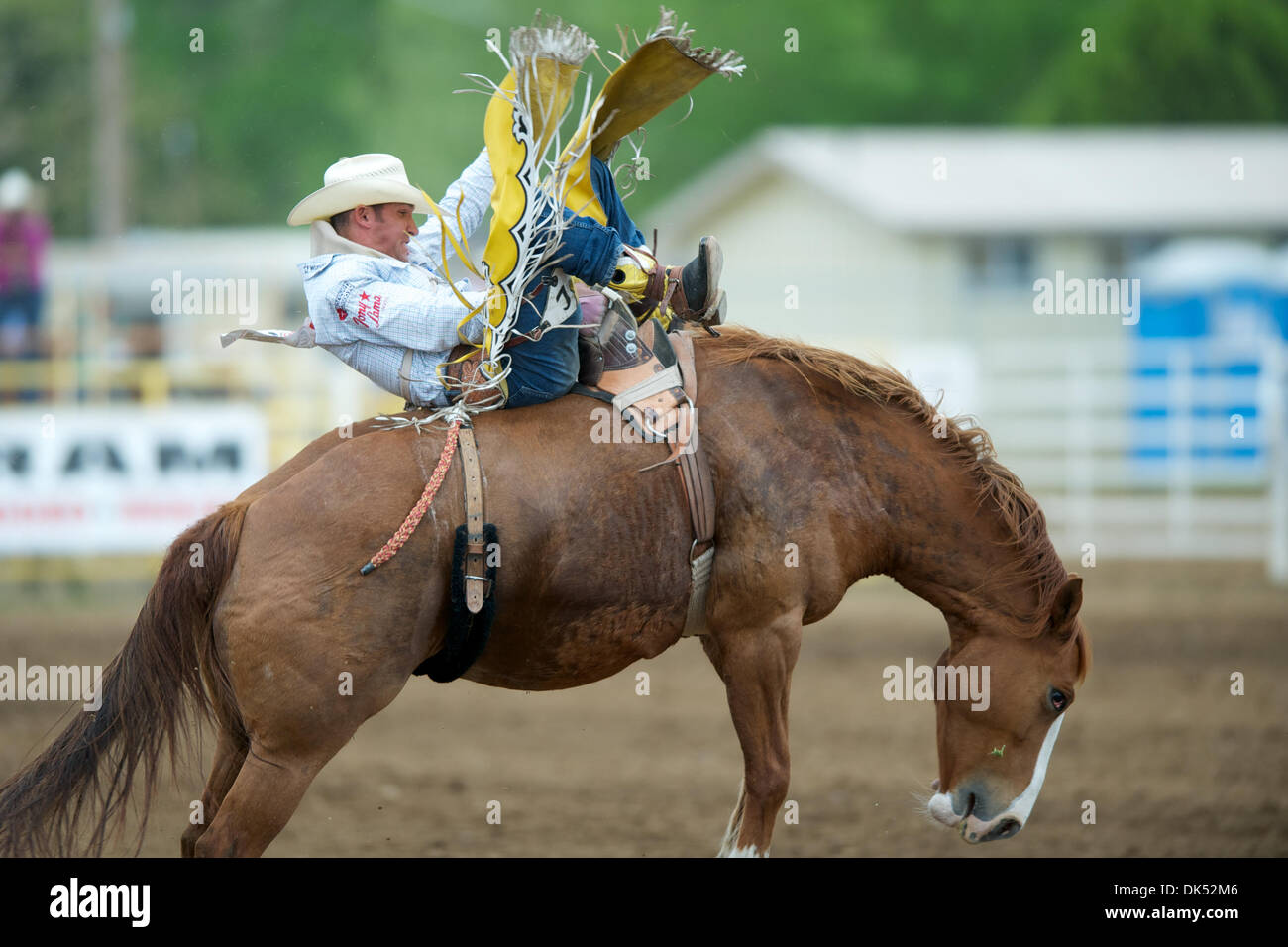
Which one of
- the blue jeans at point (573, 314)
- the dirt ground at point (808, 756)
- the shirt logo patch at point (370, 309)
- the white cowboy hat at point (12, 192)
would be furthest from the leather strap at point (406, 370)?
the white cowboy hat at point (12, 192)

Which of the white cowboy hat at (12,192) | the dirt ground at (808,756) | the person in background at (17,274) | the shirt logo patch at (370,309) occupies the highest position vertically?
the white cowboy hat at (12,192)

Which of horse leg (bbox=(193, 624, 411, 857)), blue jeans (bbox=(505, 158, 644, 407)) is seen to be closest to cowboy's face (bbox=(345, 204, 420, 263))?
blue jeans (bbox=(505, 158, 644, 407))

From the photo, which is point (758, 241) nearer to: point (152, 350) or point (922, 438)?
point (152, 350)

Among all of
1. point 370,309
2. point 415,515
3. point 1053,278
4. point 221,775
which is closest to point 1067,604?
point 415,515

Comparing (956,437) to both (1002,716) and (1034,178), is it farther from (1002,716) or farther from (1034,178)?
(1034,178)

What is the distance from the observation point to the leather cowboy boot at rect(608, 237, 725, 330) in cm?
388

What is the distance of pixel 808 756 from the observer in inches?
291

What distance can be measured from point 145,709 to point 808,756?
4.36 metres

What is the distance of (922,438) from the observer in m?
4.12

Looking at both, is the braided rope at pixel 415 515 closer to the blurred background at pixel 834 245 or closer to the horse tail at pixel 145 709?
the horse tail at pixel 145 709

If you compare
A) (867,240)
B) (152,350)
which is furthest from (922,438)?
(867,240)
